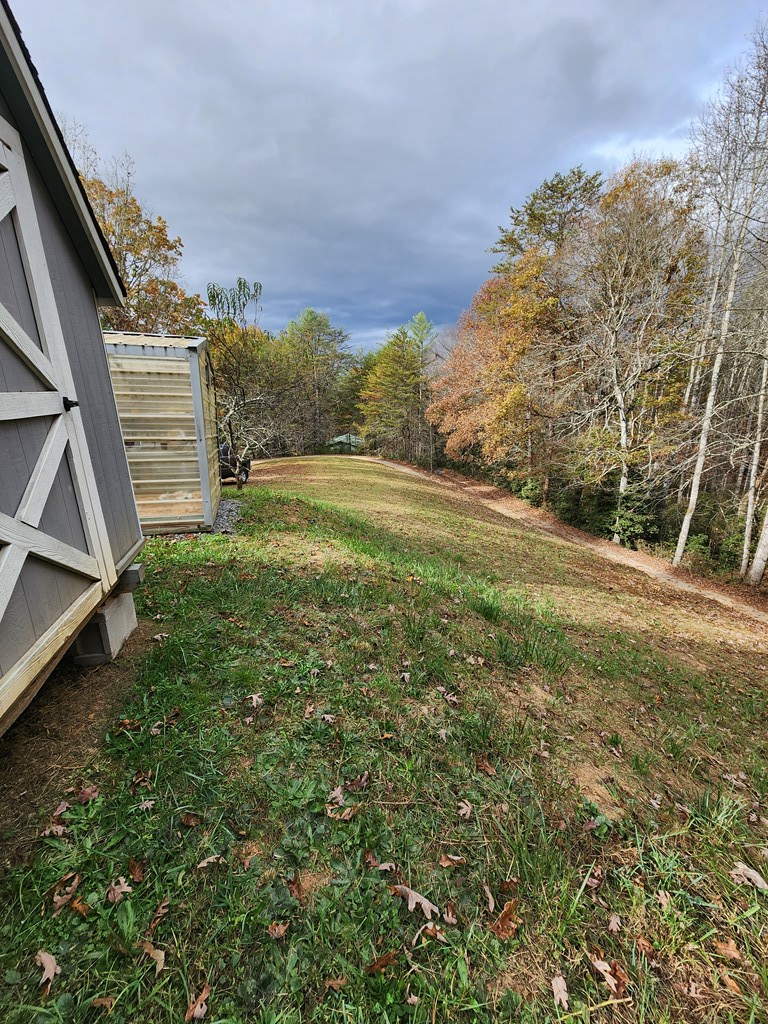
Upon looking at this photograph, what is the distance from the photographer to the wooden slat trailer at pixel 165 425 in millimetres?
5941

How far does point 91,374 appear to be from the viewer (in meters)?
3.31

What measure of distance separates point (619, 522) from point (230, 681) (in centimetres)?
1526

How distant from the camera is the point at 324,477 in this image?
17969 millimetres

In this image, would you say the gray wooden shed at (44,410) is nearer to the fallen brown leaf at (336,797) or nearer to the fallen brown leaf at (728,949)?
the fallen brown leaf at (336,797)

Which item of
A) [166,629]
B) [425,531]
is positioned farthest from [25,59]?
[425,531]

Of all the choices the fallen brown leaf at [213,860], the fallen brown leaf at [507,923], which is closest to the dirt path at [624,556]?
the fallen brown leaf at [507,923]

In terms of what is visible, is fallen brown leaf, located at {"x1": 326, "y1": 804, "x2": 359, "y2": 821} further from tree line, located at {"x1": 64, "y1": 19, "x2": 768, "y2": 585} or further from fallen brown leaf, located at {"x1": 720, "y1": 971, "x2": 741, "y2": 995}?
tree line, located at {"x1": 64, "y1": 19, "x2": 768, "y2": 585}

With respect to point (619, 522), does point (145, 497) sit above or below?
above

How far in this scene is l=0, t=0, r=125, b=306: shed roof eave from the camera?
221cm

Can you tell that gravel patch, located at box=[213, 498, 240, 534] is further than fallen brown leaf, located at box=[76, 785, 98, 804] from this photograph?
Yes

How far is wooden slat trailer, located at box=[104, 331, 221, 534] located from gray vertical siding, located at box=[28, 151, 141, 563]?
2522 millimetres

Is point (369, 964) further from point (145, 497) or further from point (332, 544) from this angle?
point (145, 497)

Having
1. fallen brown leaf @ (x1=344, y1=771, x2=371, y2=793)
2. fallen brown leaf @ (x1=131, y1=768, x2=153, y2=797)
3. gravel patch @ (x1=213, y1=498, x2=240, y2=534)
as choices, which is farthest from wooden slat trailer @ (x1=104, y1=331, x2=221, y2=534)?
fallen brown leaf @ (x1=344, y1=771, x2=371, y2=793)

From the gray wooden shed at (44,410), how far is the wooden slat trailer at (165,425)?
2722 mm
